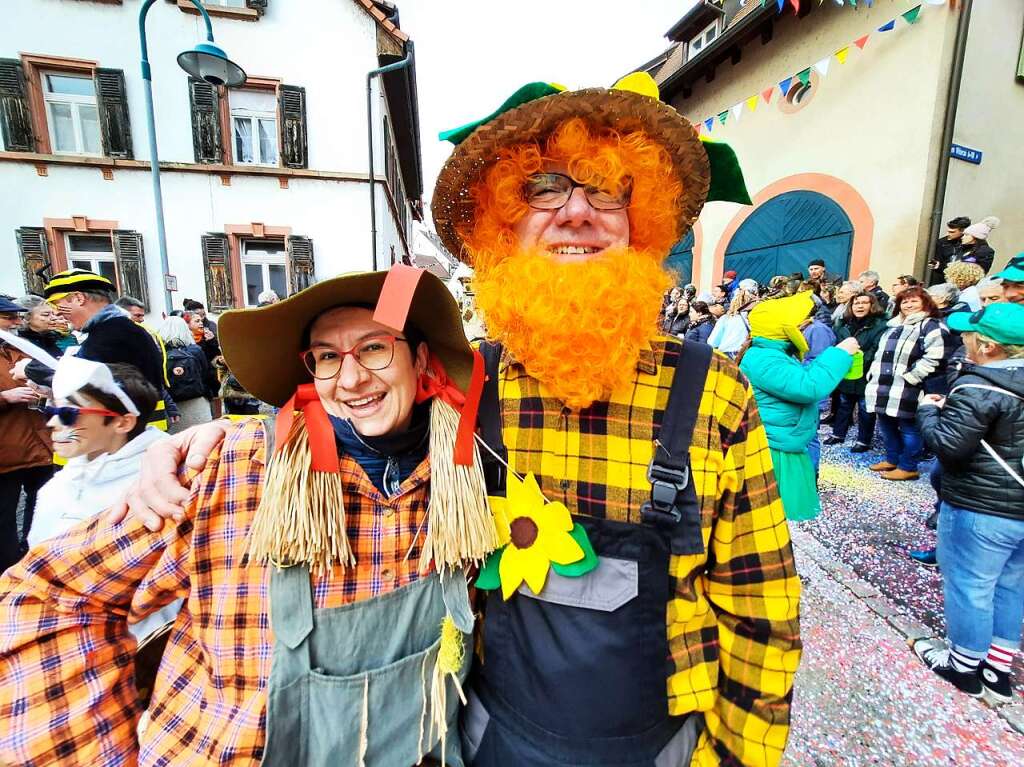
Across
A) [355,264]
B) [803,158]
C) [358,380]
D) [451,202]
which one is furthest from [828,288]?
[355,264]

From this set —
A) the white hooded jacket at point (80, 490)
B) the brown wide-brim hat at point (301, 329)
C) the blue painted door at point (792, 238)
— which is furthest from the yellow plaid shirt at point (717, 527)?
the blue painted door at point (792, 238)

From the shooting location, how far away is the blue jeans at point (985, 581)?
2025mm

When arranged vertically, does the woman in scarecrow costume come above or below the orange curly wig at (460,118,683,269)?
below

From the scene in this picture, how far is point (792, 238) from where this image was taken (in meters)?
8.22

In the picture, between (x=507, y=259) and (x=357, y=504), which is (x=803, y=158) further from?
(x=357, y=504)

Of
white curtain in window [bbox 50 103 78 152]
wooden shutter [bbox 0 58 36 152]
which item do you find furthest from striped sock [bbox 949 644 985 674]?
wooden shutter [bbox 0 58 36 152]

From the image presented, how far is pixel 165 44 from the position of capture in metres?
9.47

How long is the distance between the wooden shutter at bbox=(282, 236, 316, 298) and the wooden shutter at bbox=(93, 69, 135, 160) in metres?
3.49

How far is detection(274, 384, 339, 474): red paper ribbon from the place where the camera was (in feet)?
3.29

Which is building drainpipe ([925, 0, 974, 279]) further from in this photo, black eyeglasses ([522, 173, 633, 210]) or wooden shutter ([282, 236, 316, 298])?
wooden shutter ([282, 236, 316, 298])

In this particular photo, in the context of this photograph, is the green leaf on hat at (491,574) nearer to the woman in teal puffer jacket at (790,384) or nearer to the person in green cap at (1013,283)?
the woman in teal puffer jacket at (790,384)

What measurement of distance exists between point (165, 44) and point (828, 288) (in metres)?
13.3

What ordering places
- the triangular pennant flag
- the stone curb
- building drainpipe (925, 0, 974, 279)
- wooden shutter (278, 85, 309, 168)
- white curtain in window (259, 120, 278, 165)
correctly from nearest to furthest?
1. the stone curb
2. building drainpipe (925, 0, 974, 279)
3. the triangular pennant flag
4. wooden shutter (278, 85, 309, 168)
5. white curtain in window (259, 120, 278, 165)

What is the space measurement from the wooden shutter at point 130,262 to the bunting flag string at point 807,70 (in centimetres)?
1087
